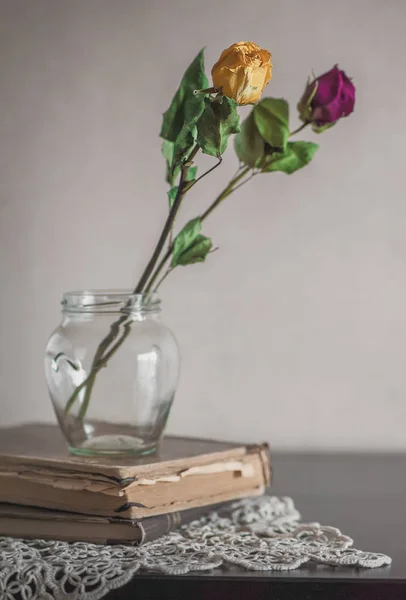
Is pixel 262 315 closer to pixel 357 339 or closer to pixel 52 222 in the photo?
pixel 357 339

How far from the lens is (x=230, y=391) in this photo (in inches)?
53.1

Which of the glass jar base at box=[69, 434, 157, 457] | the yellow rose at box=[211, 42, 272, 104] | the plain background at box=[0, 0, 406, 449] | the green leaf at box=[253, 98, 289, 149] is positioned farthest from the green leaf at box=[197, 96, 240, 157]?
the plain background at box=[0, 0, 406, 449]

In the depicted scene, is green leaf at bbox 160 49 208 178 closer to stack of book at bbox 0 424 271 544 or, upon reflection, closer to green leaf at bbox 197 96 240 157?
green leaf at bbox 197 96 240 157

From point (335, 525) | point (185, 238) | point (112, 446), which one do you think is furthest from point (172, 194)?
point (335, 525)

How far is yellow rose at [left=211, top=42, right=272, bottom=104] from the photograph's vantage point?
0.75 meters

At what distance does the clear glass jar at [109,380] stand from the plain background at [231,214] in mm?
455

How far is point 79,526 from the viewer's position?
802 mm

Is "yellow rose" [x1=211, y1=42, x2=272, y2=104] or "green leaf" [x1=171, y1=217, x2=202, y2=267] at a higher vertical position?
"yellow rose" [x1=211, y1=42, x2=272, y2=104]

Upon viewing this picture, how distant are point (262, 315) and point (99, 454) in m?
0.55

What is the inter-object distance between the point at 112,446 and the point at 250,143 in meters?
0.38

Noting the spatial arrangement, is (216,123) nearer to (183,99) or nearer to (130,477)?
(183,99)

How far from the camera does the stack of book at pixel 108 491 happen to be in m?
0.79

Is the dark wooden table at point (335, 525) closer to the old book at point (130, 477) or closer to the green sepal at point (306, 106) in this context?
the old book at point (130, 477)

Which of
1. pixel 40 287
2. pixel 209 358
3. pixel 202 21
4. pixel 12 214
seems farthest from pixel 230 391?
pixel 202 21
